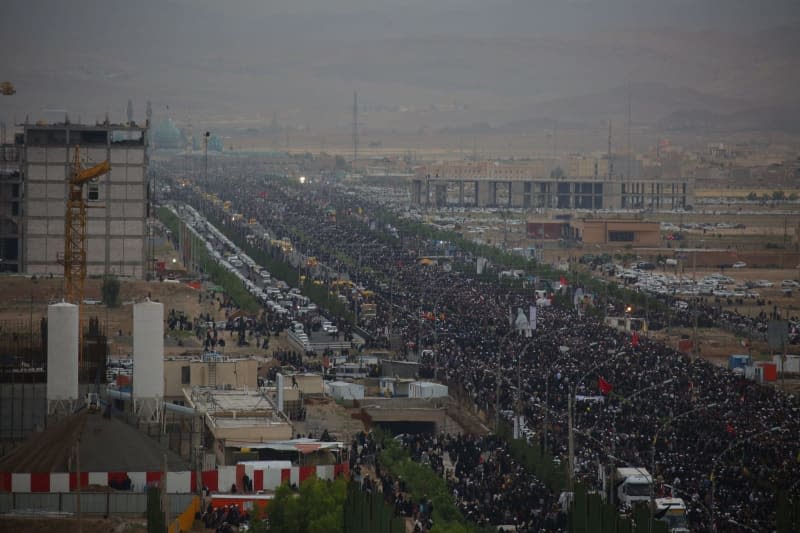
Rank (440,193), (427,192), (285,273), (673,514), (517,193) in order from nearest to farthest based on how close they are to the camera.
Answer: (673,514)
(285,273)
(427,192)
(440,193)
(517,193)

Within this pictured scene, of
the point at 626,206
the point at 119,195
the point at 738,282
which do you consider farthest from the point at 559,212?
Answer: the point at 119,195

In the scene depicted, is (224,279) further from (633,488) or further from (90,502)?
(90,502)

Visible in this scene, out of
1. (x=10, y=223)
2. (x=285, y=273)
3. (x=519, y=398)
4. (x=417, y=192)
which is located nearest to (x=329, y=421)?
(x=519, y=398)

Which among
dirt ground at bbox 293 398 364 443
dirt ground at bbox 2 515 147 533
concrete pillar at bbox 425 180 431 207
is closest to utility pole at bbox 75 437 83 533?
dirt ground at bbox 2 515 147 533

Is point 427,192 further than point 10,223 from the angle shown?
Yes

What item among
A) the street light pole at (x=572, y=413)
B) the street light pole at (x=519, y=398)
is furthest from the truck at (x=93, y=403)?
the street light pole at (x=519, y=398)

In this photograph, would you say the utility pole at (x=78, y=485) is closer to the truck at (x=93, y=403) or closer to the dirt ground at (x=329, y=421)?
the truck at (x=93, y=403)
